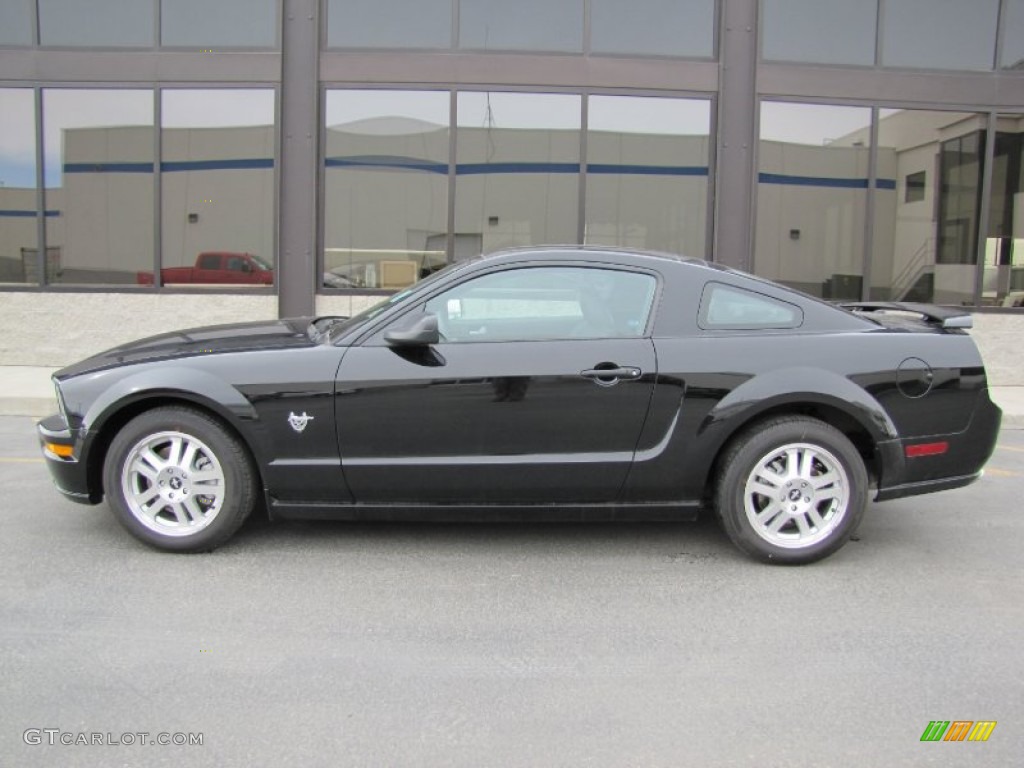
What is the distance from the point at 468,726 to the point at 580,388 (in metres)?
1.73

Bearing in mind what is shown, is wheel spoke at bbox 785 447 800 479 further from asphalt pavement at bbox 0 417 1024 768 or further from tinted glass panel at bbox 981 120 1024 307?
tinted glass panel at bbox 981 120 1024 307

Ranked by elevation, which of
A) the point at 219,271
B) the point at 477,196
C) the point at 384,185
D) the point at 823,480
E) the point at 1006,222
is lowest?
the point at 823,480

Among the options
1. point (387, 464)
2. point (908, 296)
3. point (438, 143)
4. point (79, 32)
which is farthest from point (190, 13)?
point (908, 296)

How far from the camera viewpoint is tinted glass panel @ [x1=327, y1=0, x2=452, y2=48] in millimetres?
10477

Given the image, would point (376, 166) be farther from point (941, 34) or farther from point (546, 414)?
point (546, 414)

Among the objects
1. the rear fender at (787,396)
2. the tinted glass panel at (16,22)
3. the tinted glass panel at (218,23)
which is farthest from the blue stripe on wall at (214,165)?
the rear fender at (787,396)

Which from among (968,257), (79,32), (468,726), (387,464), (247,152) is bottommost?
(468,726)

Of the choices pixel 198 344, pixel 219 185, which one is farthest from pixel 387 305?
pixel 219 185

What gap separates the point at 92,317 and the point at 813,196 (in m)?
8.98

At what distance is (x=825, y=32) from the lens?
10641 millimetres

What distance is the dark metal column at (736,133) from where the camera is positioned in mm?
10484

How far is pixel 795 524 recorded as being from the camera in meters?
4.26

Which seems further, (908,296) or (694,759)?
(908,296)

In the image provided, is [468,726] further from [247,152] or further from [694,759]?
[247,152]
